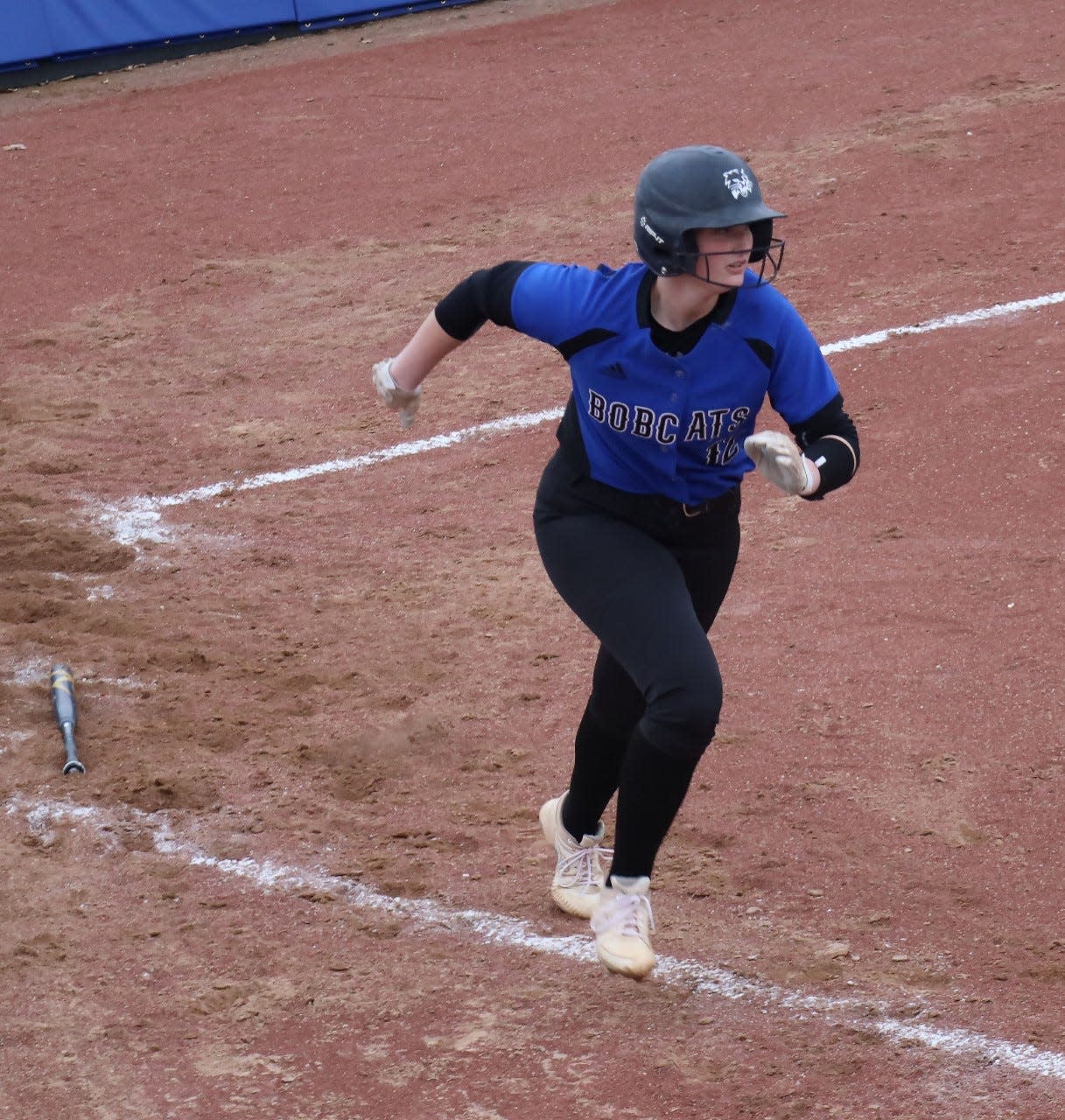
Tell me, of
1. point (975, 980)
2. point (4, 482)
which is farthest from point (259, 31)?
point (975, 980)

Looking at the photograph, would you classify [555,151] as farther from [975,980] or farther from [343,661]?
[975,980]

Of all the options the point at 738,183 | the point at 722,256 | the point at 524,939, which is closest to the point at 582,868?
the point at 524,939

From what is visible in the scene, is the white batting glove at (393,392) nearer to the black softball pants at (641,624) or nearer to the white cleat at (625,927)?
the black softball pants at (641,624)

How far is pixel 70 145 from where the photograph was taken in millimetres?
12836

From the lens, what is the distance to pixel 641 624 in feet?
12.1

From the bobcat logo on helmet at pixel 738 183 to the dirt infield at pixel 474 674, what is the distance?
2085 mm

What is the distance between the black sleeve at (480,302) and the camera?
3.96 meters

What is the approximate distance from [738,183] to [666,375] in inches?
18.6

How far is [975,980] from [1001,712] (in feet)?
4.44

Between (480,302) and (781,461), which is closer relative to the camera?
(781,461)

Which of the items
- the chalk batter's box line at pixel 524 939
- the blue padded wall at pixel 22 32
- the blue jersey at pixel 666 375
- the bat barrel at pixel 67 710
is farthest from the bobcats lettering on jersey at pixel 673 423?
the blue padded wall at pixel 22 32

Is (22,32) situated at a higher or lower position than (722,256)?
lower

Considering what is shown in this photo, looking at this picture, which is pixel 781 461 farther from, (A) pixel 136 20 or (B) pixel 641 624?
(A) pixel 136 20

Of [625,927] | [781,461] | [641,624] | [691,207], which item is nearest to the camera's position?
[781,461]
